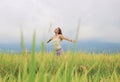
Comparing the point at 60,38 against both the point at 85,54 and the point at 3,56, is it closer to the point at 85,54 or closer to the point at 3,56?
the point at 85,54

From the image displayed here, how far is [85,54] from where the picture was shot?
9742 millimetres

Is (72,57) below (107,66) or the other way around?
the other way around

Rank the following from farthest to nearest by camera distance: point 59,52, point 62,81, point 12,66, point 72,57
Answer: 1. point 59,52
2. point 12,66
3. point 62,81
4. point 72,57

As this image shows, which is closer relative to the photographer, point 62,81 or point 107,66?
point 62,81

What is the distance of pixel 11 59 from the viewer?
8.35m

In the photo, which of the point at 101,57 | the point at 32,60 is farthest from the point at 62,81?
the point at 101,57

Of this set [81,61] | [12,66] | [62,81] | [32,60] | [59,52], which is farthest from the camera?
[59,52]

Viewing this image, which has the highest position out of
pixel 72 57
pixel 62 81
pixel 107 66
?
pixel 72 57

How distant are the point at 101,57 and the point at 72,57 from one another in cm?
793

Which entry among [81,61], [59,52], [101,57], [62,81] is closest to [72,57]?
[62,81]

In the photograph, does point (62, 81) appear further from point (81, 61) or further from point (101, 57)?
point (101, 57)

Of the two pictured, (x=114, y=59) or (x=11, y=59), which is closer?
(x=11, y=59)

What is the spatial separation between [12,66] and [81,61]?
179cm

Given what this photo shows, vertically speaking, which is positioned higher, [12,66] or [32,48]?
[32,48]
